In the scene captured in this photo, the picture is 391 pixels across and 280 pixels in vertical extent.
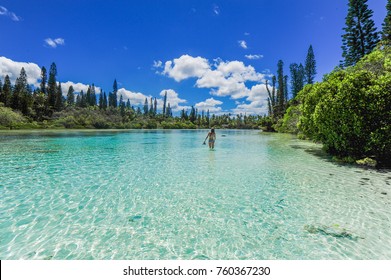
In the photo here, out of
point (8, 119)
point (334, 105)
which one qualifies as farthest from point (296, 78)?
point (8, 119)

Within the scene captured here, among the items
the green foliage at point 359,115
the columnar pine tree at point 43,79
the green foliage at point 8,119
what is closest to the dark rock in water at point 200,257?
the green foliage at point 359,115

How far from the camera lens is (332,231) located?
3.91 metres

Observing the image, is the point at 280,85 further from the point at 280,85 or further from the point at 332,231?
the point at 332,231

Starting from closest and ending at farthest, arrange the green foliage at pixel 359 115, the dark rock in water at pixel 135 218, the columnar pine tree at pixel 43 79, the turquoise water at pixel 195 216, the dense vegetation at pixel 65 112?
the turquoise water at pixel 195 216, the dark rock in water at pixel 135 218, the green foliage at pixel 359 115, the dense vegetation at pixel 65 112, the columnar pine tree at pixel 43 79

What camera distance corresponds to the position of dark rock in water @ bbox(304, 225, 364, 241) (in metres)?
3.74

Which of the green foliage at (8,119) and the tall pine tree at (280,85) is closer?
the green foliage at (8,119)

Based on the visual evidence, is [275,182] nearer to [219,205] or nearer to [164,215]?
[219,205]

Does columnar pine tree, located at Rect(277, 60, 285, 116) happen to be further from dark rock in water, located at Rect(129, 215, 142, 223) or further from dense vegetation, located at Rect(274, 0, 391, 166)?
dark rock in water, located at Rect(129, 215, 142, 223)

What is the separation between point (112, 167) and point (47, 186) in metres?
3.22

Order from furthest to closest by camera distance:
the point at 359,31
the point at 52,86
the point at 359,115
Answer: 1. the point at 52,86
2. the point at 359,31
3. the point at 359,115

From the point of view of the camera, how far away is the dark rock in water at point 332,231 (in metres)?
3.74

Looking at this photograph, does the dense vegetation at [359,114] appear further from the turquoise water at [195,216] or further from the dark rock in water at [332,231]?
the dark rock in water at [332,231]

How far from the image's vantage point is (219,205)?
5242 millimetres
